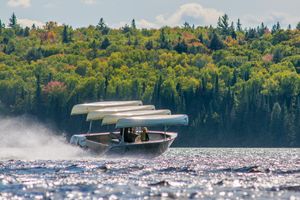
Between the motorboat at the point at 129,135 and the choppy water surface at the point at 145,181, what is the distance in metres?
14.2

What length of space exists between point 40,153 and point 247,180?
4164cm

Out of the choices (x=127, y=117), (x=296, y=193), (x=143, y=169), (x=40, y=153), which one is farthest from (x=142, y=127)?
(x=296, y=193)

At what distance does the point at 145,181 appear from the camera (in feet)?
228

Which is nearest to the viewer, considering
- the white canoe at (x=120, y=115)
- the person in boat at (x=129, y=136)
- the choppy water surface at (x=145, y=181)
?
the choppy water surface at (x=145, y=181)

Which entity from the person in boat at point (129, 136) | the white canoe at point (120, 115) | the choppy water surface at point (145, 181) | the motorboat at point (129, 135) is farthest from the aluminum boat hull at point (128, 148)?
the choppy water surface at point (145, 181)

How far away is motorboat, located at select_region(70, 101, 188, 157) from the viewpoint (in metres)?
104

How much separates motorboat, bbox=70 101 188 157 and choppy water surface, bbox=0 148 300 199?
14.2m

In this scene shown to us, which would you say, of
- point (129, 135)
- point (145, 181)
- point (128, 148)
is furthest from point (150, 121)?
point (145, 181)

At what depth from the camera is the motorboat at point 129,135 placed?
104 meters

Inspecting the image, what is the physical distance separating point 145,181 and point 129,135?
3794 centimetres

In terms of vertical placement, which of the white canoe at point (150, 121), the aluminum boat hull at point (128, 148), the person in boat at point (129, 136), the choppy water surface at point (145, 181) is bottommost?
the choppy water surface at point (145, 181)

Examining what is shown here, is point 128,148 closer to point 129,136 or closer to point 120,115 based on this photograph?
point 129,136

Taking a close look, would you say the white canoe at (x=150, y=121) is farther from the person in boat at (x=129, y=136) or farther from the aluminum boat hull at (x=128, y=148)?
the aluminum boat hull at (x=128, y=148)

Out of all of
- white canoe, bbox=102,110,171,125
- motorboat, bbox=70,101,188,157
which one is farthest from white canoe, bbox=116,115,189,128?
white canoe, bbox=102,110,171,125
